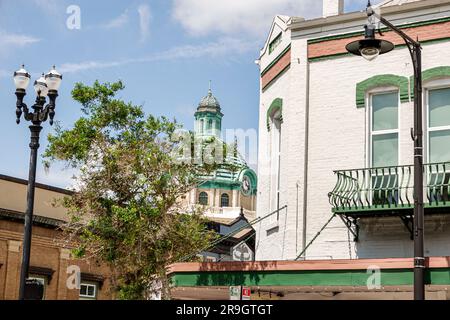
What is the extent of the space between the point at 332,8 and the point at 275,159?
4.31 m

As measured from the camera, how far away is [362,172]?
1948 centimetres

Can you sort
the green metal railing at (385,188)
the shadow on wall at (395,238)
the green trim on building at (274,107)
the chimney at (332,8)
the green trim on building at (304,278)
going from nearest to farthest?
the green trim on building at (304,278) → the green metal railing at (385,188) → the shadow on wall at (395,238) → the chimney at (332,8) → the green trim on building at (274,107)

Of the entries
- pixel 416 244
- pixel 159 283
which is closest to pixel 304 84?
pixel 159 283

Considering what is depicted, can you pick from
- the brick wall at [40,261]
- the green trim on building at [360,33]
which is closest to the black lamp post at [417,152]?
the green trim on building at [360,33]

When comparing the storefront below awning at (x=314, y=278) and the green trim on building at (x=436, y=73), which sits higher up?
the green trim on building at (x=436, y=73)

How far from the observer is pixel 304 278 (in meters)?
17.4

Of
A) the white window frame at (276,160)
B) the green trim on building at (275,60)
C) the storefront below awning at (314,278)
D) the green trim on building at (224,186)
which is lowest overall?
the storefront below awning at (314,278)

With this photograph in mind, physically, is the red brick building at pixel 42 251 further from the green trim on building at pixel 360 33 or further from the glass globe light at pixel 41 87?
the green trim on building at pixel 360 33

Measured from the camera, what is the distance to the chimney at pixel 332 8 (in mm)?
21734

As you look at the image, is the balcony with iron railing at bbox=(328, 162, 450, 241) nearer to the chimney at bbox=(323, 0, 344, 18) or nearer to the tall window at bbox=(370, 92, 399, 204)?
the tall window at bbox=(370, 92, 399, 204)

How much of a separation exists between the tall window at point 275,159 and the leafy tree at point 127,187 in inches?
82.2
